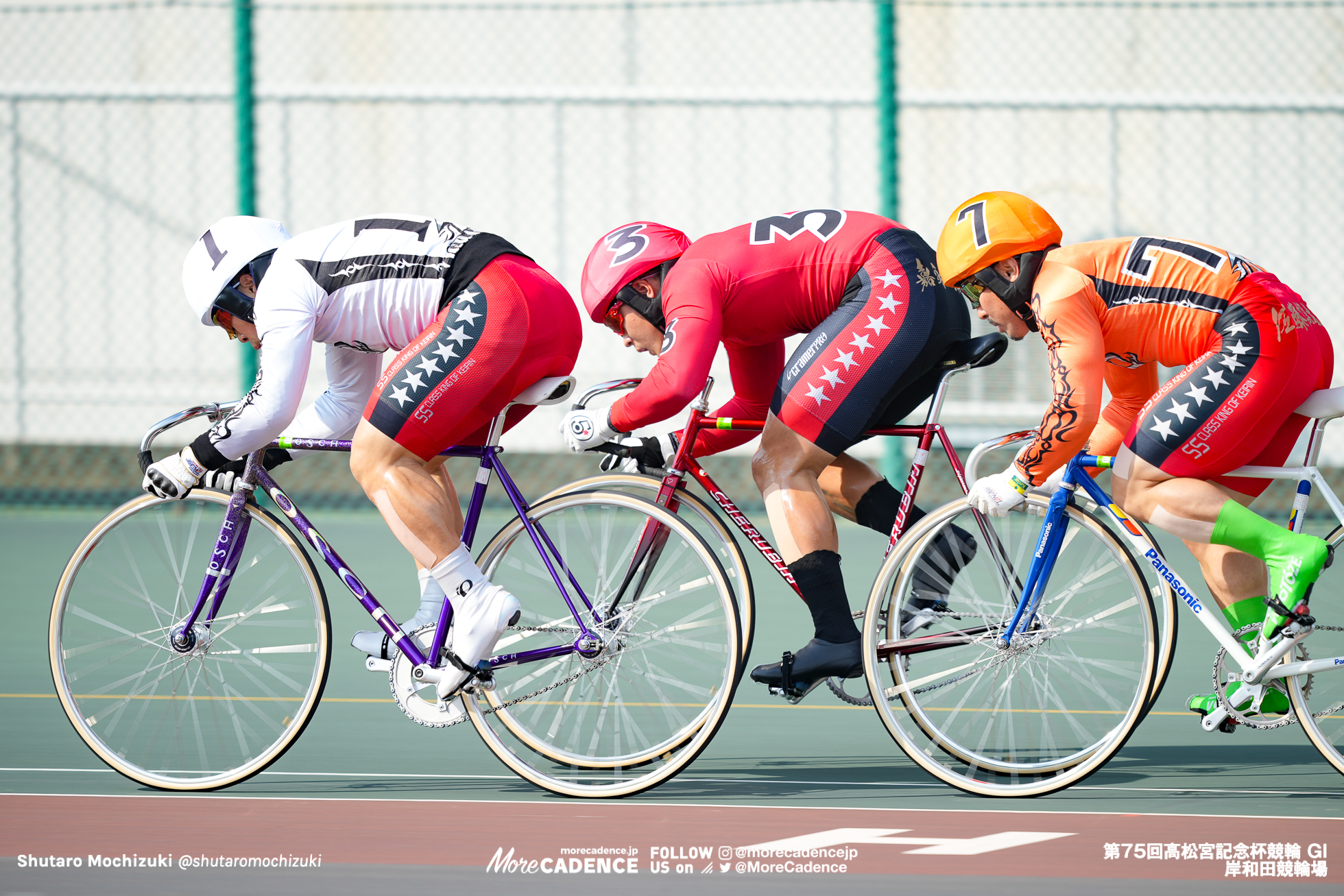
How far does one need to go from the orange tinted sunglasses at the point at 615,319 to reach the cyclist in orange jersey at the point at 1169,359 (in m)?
0.94

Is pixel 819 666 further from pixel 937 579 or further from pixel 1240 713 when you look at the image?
pixel 1240 713

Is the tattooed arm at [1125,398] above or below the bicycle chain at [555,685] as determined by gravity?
above

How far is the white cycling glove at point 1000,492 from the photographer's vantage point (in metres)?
4.56

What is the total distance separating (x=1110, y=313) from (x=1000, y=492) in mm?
583

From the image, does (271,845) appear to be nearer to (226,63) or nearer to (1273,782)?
(1273,782)

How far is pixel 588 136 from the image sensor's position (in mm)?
10203

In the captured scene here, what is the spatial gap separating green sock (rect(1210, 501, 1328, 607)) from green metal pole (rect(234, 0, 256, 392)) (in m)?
6.44

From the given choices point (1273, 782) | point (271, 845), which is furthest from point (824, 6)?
point (271, 845)

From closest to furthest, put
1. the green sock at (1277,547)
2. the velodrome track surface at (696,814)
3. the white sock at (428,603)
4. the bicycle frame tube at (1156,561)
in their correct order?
1. the velodrome track surface at (696,814)
2. the green sock at (1277,547)
3. the bicycle frame tube at (1156,561)
4. the white sock at (428,603)

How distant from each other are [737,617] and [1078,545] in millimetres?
954

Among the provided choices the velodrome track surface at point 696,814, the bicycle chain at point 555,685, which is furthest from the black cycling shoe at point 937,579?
the bicycle chain at point 555,685

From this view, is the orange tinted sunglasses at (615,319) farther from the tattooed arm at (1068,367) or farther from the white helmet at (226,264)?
the tattooed arm at (1068,367)

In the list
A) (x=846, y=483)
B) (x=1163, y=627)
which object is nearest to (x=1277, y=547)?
(x=1163, y=627)

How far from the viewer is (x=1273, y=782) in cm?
483
